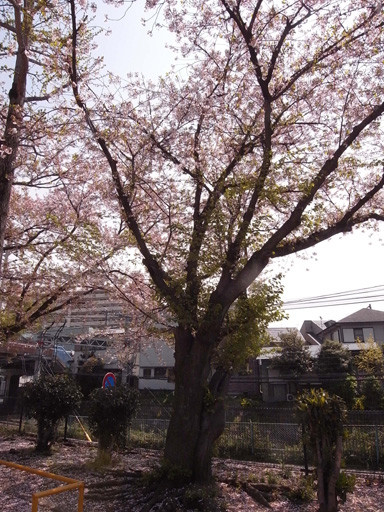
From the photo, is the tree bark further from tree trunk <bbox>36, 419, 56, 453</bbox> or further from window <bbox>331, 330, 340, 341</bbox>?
window <bbox>331, 330, 340, 341</bbox>

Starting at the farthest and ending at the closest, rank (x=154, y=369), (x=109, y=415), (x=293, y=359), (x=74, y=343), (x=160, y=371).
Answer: (x=154, y=369)
(x=160, y=371)
(x=293, y=359)
(x=74, y=343)
(x=109, y=415)

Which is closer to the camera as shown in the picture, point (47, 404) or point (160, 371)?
point (47, 404)

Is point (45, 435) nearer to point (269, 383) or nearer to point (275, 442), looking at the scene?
point (275, 442)

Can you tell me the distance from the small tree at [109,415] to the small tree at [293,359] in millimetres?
16081

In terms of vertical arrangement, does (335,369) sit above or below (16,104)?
below

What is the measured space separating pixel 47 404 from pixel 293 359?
16.9 m

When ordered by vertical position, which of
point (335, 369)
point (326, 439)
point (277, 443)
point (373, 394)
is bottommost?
point (277, 443)

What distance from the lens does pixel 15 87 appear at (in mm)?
7848

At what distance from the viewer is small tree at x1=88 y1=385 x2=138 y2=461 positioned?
1061 centimetres

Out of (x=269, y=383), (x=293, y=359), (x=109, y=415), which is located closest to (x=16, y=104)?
(x=109, y=415)

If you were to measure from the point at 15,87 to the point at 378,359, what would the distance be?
2402 cm

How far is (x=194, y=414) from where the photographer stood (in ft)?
25.4

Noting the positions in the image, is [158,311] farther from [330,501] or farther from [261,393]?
[261,393]

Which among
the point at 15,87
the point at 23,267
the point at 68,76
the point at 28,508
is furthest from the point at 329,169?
the point at 23,267
